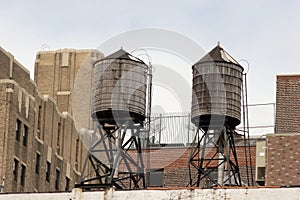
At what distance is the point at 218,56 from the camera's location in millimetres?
48500

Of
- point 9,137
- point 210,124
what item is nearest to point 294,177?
point 210,124

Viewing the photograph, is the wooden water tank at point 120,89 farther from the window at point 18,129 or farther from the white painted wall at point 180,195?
the window at point 18,129

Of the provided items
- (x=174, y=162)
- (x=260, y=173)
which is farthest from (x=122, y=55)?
(x=174, y=162)

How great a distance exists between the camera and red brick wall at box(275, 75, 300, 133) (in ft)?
189

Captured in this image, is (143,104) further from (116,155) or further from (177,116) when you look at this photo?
(177,116)

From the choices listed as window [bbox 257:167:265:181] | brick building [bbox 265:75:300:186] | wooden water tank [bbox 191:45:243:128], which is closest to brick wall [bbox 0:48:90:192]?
window [bbox 257:167:265:181]

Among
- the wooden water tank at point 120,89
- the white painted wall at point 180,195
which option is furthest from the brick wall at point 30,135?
the white painted wall at point 180,195

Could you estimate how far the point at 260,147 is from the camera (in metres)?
57.9

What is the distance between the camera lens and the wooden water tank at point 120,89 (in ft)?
157

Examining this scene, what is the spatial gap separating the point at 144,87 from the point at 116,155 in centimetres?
305

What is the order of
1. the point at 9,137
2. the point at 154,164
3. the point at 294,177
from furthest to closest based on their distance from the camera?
the point at 9,137 < the point at 154,164 < the point at 294,177

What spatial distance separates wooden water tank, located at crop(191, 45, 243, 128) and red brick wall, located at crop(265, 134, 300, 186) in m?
3.65

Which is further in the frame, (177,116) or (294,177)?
(177,116)

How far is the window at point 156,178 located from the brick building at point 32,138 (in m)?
11.0
